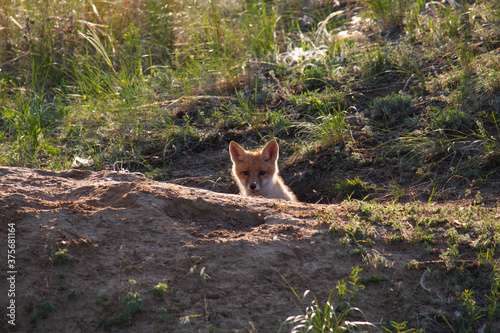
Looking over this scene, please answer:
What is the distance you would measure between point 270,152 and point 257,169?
0.89 ft

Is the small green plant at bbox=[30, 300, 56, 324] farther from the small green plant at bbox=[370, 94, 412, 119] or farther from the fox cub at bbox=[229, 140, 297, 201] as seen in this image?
the small green plant at bbox=[370, 94, 412, 119]

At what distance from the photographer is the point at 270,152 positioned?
532cm

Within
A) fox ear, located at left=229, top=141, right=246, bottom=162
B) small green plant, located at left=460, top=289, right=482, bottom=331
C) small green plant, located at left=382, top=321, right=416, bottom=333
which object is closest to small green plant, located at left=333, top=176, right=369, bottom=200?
fox ear, located at left=229, top=141, right=246, bottom=162

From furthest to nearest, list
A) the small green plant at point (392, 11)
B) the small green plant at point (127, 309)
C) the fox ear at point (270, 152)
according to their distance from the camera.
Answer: the small green plant at point (392, 11)
the fox ear at point (270, 152)
the small green plant at point (127, 309)

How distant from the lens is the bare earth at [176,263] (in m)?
2.16

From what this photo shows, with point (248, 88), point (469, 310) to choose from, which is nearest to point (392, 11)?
point (248, 88)

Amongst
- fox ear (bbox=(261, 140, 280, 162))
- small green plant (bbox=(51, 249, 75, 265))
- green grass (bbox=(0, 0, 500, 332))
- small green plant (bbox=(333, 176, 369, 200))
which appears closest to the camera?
small green plant (bbox=(51, 249, 75, 265))

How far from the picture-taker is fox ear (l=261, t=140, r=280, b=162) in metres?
5.19

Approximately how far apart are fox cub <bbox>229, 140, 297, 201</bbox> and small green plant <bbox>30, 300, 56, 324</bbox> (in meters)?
3.22

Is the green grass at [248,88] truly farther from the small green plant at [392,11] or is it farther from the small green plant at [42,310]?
the small green plant at [42,310]

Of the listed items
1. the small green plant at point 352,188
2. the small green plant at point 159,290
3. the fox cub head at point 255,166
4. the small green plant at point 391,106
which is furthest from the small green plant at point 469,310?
the small green plant at point 391,106

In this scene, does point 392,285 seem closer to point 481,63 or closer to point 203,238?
point 203,238

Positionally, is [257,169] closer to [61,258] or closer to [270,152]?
[270,152]

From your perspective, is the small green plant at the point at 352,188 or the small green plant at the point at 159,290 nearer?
the small green plant at the point at 159,290
